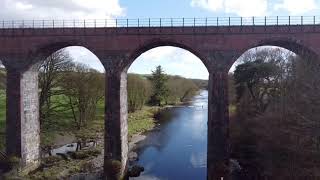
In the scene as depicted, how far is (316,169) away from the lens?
55.8ft

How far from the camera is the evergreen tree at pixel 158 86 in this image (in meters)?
65.1

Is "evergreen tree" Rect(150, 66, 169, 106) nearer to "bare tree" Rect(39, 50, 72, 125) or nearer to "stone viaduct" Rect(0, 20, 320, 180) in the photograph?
"bare tree" Rect(39, 50, 72, 125)

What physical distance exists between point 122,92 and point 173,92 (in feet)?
162

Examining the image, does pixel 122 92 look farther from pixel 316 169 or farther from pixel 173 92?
pixel 173 92

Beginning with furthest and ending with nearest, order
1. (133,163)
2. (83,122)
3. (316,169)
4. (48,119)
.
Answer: (83,122) < (48,119) < (133,163) < (316,169)

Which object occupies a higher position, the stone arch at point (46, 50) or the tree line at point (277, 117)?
the stone arch at point (46, 50)

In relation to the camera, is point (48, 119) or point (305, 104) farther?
point (48, 119)

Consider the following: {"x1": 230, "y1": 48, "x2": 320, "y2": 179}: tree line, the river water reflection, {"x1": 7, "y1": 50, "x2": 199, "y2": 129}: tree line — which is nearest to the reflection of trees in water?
the river water reflection

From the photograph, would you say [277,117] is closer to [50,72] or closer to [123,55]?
[123,55]

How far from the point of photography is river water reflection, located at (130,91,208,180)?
25.5 metres

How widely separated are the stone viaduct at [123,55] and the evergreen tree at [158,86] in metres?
40.3

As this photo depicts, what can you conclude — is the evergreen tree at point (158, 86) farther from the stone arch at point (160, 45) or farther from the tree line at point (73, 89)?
A: the stone arch at point (160, 45)

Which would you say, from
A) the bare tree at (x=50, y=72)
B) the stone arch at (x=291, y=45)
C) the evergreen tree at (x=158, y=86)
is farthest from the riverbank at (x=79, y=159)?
the evergreen tree at (x=158, y=86)

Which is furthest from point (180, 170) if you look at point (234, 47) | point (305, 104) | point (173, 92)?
point (173, 92)
